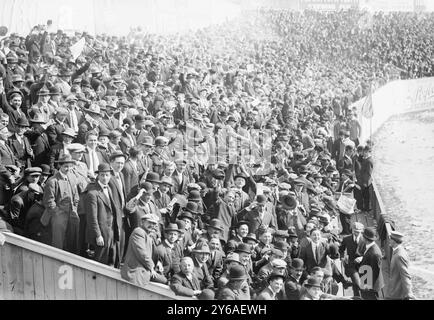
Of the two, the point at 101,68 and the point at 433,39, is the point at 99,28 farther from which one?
the point at 433,39

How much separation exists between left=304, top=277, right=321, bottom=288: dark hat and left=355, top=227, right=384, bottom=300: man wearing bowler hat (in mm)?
831

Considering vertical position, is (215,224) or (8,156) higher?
(8,156)

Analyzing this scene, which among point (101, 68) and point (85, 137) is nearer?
→ point (85, 137)

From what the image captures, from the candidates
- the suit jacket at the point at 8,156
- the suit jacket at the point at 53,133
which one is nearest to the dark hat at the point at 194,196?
the suit jacket at the point at 53,133

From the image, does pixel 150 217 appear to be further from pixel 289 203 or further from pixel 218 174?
pixel 289 203

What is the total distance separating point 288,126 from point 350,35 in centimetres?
220

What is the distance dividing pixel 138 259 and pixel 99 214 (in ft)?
1.57

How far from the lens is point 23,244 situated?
247 inches

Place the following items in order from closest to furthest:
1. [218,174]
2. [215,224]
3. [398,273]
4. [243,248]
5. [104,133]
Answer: [243,248]
[215,224]
[398,273]
[104,133]
[218,174]

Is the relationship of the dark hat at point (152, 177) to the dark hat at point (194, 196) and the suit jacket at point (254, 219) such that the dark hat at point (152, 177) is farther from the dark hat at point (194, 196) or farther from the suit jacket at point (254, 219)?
the suit jacket at point (254, 219)

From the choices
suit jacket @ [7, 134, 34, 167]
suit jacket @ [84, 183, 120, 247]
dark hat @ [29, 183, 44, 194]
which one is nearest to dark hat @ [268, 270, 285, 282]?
suit jacket @ [84, 183, 120, 247]

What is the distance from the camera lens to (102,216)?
6.15 meters

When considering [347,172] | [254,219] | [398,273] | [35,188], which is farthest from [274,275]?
[347,172]
